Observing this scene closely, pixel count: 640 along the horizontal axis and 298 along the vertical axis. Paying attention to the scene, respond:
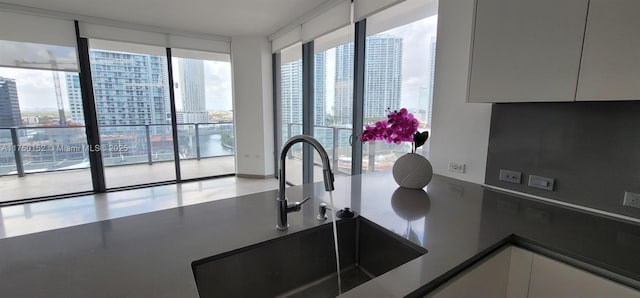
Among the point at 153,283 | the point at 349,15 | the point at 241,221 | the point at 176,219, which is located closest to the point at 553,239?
the point at 241,221

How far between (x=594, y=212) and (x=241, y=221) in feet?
5.50

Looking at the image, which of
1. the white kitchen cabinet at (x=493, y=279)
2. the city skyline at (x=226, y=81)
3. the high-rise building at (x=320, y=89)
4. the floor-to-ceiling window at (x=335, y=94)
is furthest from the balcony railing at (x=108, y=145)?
the white kitchen cabinet at (x=493, y=279)

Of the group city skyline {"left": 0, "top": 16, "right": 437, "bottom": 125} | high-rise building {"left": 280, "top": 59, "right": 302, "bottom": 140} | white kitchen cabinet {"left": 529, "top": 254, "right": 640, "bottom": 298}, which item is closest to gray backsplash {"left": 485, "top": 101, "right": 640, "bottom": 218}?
white kitchen cabinet {"left": 529, "top": 254, "right": 640, "bottom": 298}

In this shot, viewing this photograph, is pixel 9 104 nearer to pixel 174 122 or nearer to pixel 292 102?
pixel 174 122

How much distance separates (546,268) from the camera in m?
0.94

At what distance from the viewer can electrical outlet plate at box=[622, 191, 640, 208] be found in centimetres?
113

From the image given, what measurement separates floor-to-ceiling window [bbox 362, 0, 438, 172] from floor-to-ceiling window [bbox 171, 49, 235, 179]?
133 inches

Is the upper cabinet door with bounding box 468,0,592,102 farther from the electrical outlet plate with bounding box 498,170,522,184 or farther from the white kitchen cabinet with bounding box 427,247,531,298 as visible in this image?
the white kitchen cabinet with bounding box 427,247,531,298

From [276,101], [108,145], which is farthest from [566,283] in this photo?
[108,145]

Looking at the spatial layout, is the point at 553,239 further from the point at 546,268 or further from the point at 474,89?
the point at 474,89

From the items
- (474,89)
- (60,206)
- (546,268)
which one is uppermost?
(474,89)

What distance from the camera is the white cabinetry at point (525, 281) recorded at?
812mm

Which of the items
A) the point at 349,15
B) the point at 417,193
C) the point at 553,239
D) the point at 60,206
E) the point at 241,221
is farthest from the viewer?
the point at 60,206

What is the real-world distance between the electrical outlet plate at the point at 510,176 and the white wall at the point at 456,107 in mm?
120
